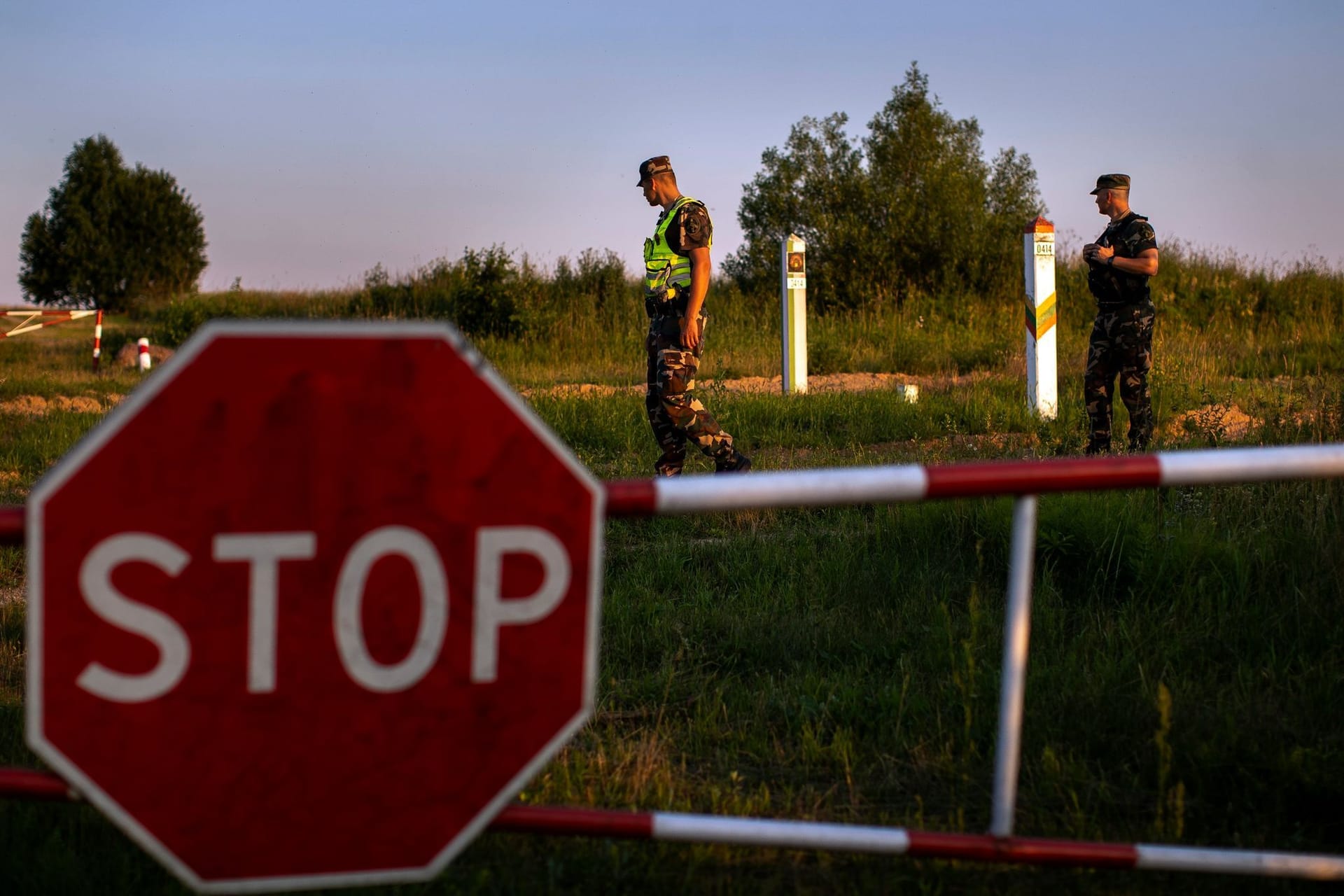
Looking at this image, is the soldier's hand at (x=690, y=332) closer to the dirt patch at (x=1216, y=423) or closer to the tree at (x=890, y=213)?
the dirt patch at (x=1216, y=423)

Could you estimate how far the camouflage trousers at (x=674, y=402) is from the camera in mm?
6336

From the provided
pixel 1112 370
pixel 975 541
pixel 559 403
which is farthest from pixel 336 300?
pixel 975 541

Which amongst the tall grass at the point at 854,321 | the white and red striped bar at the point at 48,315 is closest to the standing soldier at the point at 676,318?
the tall grass at the point at 854,321

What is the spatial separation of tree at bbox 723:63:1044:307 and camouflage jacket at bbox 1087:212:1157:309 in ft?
38.2

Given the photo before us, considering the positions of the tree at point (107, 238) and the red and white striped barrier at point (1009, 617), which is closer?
the red and white striped barrier at point (1009, 617)

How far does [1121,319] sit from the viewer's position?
23.3 ft

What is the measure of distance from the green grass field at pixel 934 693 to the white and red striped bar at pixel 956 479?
618mm

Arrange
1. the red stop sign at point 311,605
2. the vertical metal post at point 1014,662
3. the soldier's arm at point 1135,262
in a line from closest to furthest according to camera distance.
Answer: the red stop sign at point 311,605 → the vertical metal post at point 1014,662 → the soldier's arm at point 1135,262

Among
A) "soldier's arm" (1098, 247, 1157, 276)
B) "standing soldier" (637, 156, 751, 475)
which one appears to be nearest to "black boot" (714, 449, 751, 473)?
"standing soldier" (637, 156, 751, 475)

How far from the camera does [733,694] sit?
3.40m

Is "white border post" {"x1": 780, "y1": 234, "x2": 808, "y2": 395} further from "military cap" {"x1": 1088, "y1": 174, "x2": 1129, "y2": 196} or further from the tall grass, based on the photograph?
"military cap" {"x1": 1088, "y1": 174, "x2": 1129, "y2": 196}

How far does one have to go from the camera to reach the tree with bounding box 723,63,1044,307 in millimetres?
20016

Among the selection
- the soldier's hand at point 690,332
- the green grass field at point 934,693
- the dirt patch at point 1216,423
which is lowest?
the green grass field at point 934,693

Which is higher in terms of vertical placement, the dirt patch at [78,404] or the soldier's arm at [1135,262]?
the soldier's arm at [1135,262]
